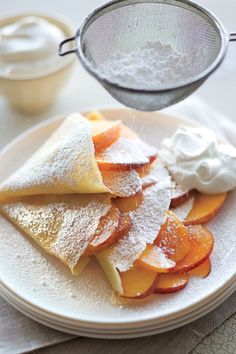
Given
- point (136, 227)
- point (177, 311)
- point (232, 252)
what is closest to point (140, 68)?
point (136, 227)

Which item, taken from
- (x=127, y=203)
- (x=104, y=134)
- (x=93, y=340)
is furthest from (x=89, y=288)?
(x=104, y=134)

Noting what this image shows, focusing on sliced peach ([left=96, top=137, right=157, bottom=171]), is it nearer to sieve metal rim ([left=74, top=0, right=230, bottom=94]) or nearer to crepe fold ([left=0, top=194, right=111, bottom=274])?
crepe fold ([left=0, top=194, right=111, bottom=274])

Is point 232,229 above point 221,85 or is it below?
below

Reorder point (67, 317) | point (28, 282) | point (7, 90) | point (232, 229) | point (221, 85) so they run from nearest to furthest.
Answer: point (67, 317), point (28, 282), point (232, 229), point (7, 90), point (221, 85)

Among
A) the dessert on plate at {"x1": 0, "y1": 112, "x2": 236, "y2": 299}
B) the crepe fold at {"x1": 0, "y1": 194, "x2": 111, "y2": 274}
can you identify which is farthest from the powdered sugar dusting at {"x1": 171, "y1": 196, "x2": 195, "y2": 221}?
the crepe fold at {"x1": 0, "y1": 194, "x2": 111, "y2": 274}

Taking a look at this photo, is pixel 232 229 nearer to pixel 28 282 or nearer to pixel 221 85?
pixel 28 282

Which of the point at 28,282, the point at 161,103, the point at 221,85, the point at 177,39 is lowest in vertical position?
the point at 28,282
